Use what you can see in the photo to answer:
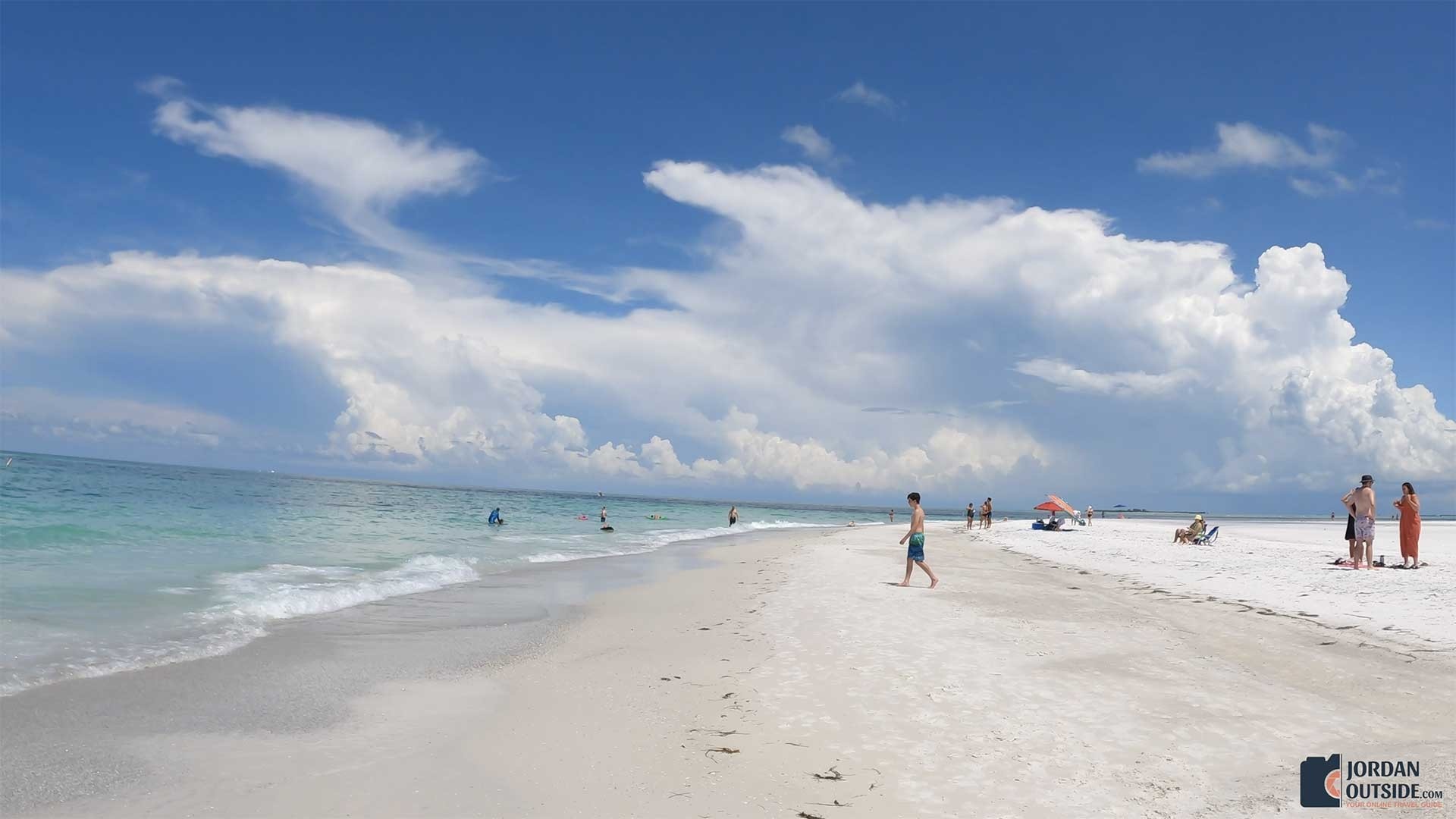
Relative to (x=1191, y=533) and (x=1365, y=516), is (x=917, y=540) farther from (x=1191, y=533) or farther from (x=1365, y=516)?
(x=1191, y=533)

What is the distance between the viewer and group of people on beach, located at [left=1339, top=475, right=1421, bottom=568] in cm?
1739

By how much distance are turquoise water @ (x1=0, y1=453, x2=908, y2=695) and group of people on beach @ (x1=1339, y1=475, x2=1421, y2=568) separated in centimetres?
2231

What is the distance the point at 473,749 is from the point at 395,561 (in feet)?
58.2

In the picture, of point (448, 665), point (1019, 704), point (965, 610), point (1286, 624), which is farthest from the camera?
point (965, 610)

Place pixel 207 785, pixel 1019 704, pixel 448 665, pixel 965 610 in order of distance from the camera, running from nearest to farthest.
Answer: pixel 207 785, pixel 1019 704, pixel 448 665, pixel 965 610

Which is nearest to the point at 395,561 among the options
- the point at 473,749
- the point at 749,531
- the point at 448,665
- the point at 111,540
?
the point at 111,540

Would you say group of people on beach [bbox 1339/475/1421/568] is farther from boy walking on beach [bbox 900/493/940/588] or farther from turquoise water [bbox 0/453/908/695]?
turquoise water [bbox 0/453/908/695]

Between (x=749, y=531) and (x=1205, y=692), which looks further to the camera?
(x=749, y=531)

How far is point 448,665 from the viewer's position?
1035 centimetres

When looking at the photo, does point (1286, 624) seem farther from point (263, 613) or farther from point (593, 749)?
point (263, 613)

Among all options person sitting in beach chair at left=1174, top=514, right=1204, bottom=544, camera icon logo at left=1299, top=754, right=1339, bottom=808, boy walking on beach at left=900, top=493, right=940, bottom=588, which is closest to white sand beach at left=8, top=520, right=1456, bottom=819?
camera icon logo at left=1299, top=754, right=1339, bottom=808

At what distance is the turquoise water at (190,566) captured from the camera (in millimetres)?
10547

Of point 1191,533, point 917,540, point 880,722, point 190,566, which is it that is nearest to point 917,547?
point 917,540

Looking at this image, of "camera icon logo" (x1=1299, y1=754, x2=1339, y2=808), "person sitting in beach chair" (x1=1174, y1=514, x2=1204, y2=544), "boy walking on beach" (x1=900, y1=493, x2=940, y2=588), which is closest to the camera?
"camera icon logo" (x1=1299, y1=754, x2=1339, y2=808)
